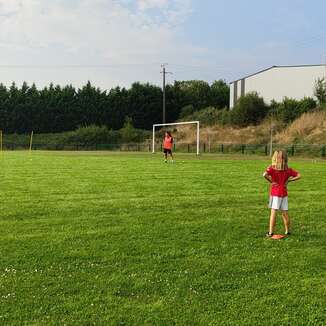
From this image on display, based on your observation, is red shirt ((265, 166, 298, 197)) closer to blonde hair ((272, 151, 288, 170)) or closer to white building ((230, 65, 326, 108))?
blonde hair ((272, 151, 288, 170))

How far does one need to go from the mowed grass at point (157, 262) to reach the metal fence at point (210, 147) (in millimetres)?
33037

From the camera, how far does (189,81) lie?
375 feet

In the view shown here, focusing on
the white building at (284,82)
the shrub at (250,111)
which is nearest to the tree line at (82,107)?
the white building at (284,82)

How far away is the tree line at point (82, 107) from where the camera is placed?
8900cm

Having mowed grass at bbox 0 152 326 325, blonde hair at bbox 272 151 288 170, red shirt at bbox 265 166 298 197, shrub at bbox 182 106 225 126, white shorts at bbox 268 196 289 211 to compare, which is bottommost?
mowed grass at bbox 0 152 326 325

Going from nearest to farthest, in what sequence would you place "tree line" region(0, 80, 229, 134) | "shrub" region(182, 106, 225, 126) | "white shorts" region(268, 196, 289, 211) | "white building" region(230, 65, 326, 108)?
"white shorts" region(268, 196, 289, 211) < "white building" region(230, 65, 326, 108) < "shrub" region(182, 106, 225, 126) < "tree line" region(0, 80, 229, 134)

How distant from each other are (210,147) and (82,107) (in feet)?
135

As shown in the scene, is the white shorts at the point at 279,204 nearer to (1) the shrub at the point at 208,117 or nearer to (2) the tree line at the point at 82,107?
(1) the shrub at the point at 208,117

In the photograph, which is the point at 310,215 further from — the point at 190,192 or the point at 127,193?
the point at 127,193

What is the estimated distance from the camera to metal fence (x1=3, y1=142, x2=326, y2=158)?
147ft

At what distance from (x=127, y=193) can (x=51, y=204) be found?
266cm

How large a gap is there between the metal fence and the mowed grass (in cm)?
3304

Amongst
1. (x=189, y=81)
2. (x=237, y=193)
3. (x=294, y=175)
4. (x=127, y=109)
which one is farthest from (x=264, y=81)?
(x=294, y=175)

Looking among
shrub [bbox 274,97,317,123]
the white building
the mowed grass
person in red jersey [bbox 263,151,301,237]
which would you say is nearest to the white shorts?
person in red jersey [bbox 263,151,301,237]
